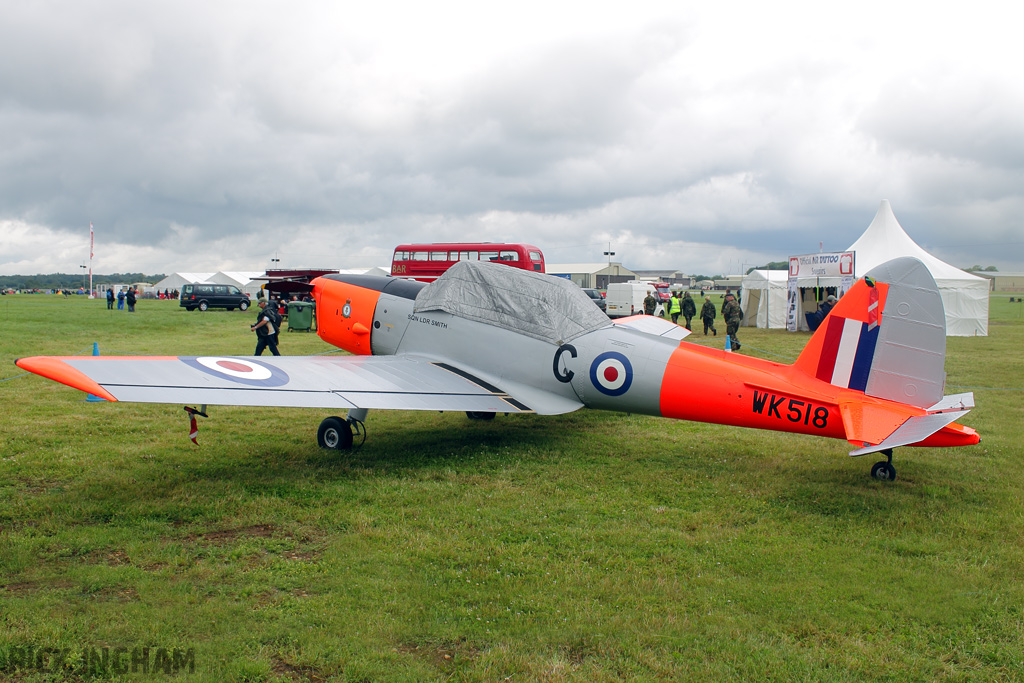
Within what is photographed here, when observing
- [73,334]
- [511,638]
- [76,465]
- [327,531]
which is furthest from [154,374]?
[73,334]

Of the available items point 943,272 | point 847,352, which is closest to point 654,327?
point 847,352

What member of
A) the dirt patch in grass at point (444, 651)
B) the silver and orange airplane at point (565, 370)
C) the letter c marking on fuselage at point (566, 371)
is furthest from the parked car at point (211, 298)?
the dirt patch in grass at point (444, 651)

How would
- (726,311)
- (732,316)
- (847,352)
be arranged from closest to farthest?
(847,352) < (732,316) < (726,311)

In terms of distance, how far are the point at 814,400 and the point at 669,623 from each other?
10.6 feet

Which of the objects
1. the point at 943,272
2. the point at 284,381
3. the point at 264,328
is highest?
the point at 943,272

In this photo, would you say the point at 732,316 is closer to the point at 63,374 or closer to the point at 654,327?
the point at 654,327

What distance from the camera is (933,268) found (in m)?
25.5

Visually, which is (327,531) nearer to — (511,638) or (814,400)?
(511,638)

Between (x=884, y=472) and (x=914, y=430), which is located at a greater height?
(x=914, y=430)

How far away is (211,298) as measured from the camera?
125 feet

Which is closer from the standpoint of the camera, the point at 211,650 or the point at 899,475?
the point at 211,650

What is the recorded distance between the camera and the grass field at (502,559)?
3.46 metres

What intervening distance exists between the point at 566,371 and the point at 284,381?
3193 millimetres

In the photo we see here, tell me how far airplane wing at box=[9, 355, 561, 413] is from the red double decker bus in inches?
828
